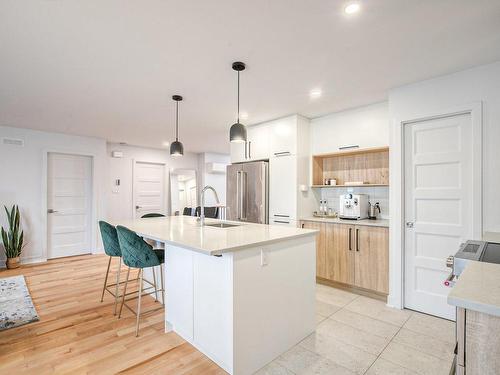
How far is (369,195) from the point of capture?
3.66m

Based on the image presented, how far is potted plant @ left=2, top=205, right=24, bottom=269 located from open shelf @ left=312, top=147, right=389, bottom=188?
501 centimetres

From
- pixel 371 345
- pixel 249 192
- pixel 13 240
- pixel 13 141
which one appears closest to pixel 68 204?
pixel 13 240

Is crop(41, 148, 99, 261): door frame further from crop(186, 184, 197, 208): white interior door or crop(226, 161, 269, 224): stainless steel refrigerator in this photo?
crop(226, 161, 269, 224): stainless steel refrigerator

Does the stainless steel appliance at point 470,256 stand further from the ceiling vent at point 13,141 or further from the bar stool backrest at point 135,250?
the ceiling vent at point 13,141

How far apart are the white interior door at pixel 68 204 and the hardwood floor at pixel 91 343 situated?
7.08ft

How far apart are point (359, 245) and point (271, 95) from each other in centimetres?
211

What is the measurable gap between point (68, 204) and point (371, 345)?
5.66 meters

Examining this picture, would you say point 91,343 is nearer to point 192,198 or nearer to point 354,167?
point 354,167

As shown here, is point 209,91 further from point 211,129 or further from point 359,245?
point 359,245

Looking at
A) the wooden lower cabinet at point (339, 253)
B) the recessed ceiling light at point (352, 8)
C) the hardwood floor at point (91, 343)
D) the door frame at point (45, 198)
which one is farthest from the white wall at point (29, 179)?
the recessed ceiling light at point (352, 8)

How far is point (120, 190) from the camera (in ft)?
19.7

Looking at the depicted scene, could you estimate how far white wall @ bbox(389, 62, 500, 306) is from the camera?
2.32 metres

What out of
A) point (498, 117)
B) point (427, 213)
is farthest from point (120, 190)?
point (498, 117)

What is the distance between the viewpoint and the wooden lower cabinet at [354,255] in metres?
3.04
